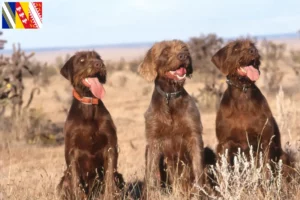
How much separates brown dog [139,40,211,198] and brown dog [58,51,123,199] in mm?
467

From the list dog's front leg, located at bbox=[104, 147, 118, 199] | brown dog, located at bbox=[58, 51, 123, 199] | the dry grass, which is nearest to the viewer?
the dry grass

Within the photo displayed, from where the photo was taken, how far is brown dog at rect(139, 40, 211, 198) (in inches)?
276

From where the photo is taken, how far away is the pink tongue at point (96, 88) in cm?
697

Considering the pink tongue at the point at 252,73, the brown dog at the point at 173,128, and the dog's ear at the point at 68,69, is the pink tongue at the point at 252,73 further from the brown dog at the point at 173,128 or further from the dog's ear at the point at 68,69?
the dog's ear at the point at 68,69

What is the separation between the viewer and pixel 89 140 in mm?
6898

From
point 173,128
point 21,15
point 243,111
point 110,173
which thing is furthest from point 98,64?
point 21,15

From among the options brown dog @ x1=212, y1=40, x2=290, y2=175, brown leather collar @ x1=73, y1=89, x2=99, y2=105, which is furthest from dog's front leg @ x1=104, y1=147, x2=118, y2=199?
brown dog @ x1=212, y1=40, x2=290, y2=175

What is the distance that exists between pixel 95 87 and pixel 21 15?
5080 mm

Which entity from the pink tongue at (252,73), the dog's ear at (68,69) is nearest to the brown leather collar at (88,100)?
the dog's ear at (68,69)

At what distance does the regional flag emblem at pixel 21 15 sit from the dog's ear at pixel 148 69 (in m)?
4.26

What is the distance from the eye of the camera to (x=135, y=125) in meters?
19.0

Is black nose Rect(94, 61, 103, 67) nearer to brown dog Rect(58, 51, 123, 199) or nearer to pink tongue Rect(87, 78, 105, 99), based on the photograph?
brown dog Rect(58, 51, 123, 199)

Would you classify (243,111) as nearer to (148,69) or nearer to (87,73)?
(148,69)

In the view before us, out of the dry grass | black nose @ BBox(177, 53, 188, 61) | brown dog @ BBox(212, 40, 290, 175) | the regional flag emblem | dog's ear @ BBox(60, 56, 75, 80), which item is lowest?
the dry grass
